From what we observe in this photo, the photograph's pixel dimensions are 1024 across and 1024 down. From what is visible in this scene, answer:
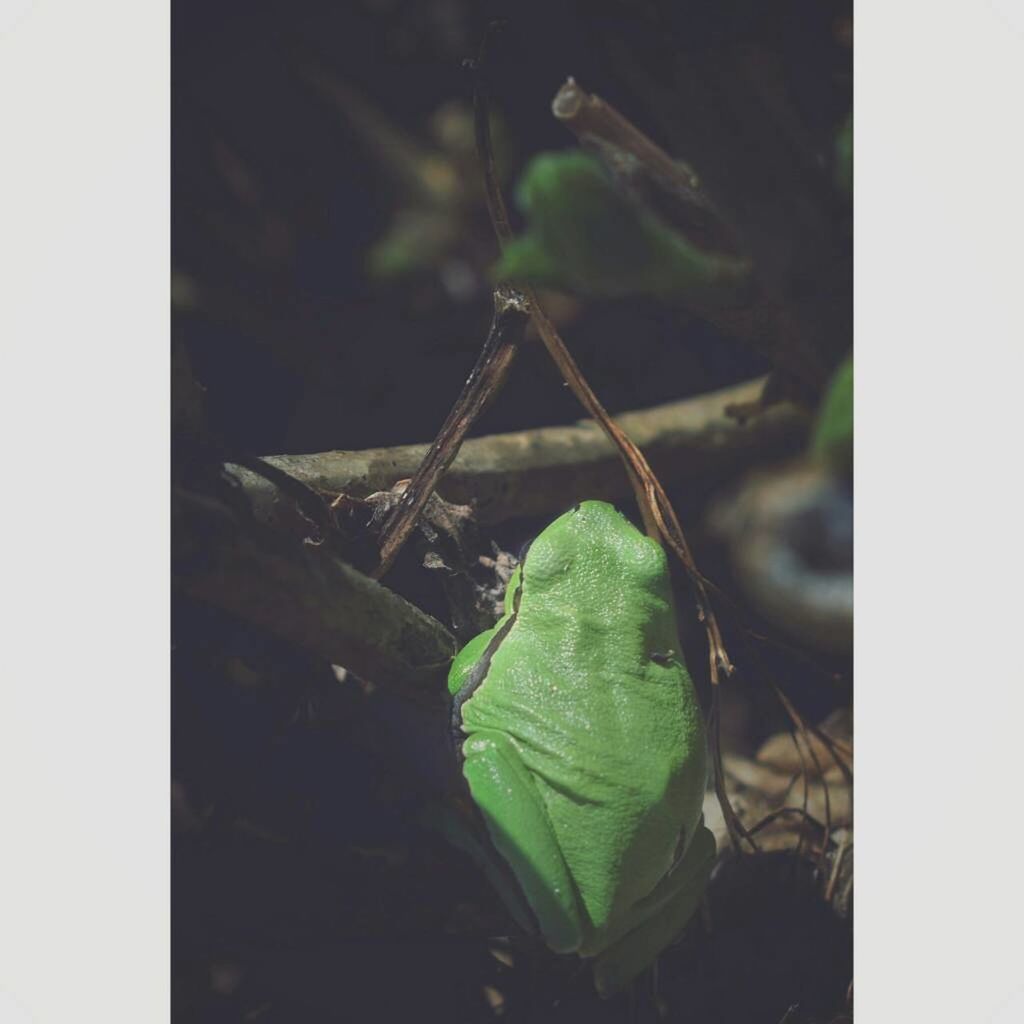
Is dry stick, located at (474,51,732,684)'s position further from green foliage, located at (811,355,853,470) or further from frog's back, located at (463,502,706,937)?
green foliage, located at (811,355,853,470)

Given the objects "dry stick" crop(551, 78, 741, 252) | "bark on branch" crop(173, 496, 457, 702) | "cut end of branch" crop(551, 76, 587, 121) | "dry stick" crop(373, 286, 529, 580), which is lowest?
"bark on branch" crop(173, 496, 457, 702)

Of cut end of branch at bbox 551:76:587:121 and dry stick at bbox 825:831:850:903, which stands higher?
cut end of branch at bbox 551:76:587:121

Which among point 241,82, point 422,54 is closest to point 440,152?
point 422,54

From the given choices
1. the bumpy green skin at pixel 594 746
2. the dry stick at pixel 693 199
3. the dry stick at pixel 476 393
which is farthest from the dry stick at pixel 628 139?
the bumpy green skin at pixel 594 746

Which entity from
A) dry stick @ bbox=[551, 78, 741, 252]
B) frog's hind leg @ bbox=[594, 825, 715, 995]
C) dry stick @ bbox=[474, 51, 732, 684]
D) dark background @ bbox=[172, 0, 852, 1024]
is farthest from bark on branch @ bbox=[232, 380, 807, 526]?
frog's hind leg @ bbox=[594, 825, 715, 995]

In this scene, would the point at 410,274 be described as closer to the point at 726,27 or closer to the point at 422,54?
the point at 422,54

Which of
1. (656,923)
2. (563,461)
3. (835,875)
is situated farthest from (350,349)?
(835,875)
